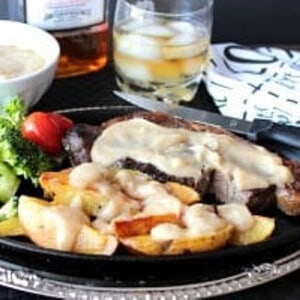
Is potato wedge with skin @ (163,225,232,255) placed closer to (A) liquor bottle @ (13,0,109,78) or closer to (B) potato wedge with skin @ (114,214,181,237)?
(B) potato wedge with skin @ (114,214,181,237)

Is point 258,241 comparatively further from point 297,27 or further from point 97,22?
point 297,27

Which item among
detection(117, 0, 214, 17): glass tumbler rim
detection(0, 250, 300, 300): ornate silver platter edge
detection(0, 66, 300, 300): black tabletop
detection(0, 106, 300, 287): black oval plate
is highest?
detection(117, 0, 214, 17): glass tumbler rim

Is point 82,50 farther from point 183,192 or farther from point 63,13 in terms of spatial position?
point 183,192

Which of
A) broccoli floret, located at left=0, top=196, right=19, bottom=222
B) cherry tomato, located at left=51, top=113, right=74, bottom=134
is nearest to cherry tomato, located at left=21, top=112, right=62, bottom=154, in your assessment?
cherry tomato, located at left=51, top=113, right=74, bottom=134

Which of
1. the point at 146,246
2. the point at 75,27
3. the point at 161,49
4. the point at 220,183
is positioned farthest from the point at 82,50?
the point at 146,246

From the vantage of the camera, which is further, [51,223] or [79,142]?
[79,142]

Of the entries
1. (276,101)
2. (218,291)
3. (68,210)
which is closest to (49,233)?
(68,210)
